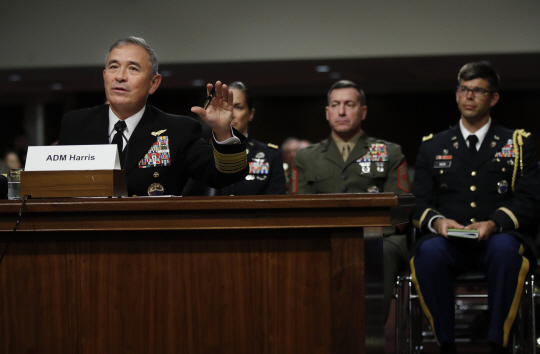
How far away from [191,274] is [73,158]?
409 mm

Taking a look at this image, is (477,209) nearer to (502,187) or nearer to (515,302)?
(502,187)

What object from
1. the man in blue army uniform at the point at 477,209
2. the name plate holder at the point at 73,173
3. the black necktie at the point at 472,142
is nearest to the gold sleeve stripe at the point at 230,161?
the name plate holder at the point at 73,173

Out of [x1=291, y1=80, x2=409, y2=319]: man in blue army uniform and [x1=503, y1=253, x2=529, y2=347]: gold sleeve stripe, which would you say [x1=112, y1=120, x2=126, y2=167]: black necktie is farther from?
[x1=503, y1=253, x2=529, y2=347]: gold sleeve stripe

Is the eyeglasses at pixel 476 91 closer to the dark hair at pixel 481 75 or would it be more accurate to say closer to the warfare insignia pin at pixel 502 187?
the dark hair at pixel 481 75

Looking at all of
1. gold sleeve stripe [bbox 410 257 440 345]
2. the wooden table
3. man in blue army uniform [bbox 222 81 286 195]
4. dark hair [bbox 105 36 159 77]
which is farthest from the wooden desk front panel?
man in blue army uniform [bbox 222 81 286 195]

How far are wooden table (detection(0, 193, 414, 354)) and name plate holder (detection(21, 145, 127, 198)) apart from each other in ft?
0.42

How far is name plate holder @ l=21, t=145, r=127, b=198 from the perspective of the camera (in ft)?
4.47

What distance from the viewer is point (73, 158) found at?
55.1 inches

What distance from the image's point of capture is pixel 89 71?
23.1 ft

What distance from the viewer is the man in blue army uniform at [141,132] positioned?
1861 mm

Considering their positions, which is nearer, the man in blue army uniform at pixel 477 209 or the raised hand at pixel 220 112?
the raised hand at pixel 220 112

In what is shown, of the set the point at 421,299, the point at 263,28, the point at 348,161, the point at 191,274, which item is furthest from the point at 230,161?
the point at 263,28

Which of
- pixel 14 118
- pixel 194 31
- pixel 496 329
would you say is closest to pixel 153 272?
pixel 496 329

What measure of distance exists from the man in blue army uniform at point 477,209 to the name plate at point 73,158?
1.42 meters
